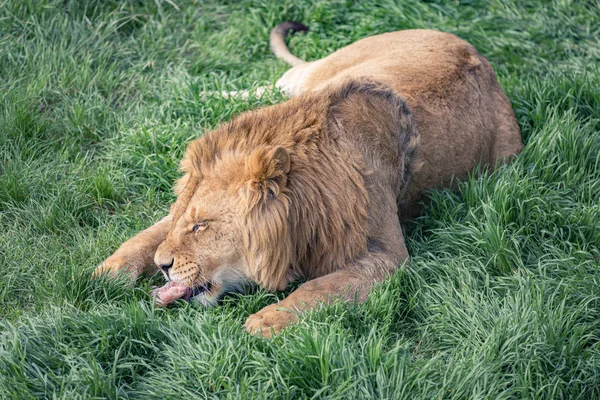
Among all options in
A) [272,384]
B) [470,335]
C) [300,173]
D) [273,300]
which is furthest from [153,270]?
[470,335]

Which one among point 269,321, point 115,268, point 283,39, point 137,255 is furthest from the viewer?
point 283,39

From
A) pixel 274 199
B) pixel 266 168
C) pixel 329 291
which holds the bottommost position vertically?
pixel 329 291

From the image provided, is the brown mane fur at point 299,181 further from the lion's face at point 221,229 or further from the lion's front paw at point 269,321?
the lion's front paw at point 269,321

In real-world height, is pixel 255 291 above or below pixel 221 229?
below

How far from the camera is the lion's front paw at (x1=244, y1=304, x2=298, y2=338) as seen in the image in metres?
3.88

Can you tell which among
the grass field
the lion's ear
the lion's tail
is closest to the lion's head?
the lion's ear

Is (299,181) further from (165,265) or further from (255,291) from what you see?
(165,265)

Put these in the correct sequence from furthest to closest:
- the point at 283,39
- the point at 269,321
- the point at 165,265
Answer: the point at 283,39 < the point at 165,265 < the point at 269,321

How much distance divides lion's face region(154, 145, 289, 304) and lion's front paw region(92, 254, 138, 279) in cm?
25

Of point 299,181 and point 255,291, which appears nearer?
point 299,181

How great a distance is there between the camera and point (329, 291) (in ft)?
13.5

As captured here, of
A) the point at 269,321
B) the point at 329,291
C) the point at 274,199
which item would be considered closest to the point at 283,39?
the point at 274,199

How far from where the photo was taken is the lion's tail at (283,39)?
6.82 metres

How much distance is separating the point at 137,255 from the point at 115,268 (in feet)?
0.54
